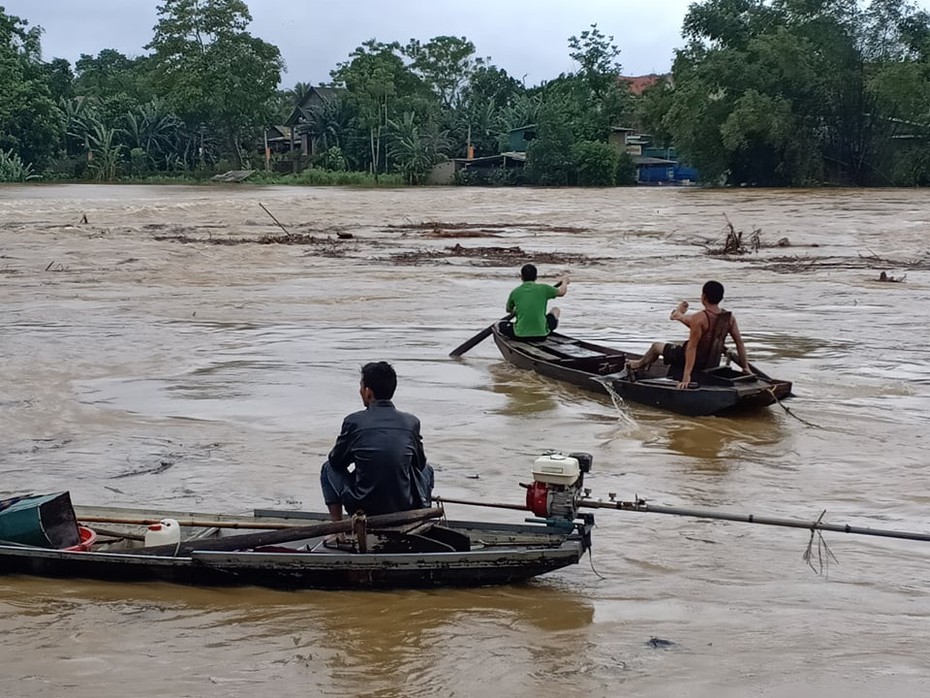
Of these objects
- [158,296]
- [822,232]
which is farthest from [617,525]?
[822,232]

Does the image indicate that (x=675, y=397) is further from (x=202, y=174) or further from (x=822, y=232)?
(x=202, y=174)

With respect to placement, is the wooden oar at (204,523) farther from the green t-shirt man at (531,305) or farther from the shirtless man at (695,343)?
the green t-shirt man at (531,305)

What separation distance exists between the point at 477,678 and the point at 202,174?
208 ft

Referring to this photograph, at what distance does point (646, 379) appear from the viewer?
10.2 metres

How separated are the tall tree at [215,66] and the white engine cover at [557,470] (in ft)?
201

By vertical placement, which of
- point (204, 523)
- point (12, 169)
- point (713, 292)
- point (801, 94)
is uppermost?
point (801, 94)

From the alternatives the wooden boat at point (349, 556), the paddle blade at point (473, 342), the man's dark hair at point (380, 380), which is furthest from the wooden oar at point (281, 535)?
the paddle blade at point (473, 342)

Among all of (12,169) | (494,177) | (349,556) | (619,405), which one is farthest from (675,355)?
(12,169)

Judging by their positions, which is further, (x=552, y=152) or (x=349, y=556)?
(x=552, y=152)

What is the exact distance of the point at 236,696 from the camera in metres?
4.66

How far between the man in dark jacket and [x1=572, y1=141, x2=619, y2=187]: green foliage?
54616 mm

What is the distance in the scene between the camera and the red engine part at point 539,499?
566 cm

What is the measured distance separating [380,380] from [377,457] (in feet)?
1.24

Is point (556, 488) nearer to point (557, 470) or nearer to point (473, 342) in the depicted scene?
point (557, 470)
